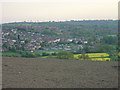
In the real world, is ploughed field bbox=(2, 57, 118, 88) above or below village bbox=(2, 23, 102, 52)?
below

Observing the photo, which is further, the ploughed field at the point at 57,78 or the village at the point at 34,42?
the village at the point at 34,42

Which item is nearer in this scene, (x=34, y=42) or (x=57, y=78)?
(x=57, y=78)

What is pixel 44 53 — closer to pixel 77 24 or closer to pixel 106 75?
pixel 106 75

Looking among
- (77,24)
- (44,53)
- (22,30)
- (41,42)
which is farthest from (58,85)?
(77,24)

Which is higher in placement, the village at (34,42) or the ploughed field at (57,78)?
the village at (34,42)

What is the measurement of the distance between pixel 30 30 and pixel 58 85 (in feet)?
65.4

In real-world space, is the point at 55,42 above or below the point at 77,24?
below

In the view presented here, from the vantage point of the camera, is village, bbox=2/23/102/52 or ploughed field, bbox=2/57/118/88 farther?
village, bbox=2/23/102/52

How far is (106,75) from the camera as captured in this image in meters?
→ 6.43

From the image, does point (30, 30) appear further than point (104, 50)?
Yes

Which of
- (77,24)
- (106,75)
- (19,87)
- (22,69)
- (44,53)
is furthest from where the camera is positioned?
(77,24)

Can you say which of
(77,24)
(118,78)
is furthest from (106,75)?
(77,24)

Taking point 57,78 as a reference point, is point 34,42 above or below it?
above

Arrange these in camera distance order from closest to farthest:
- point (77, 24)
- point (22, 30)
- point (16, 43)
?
point (16, 43) < point (22, 30) < point (77, 24)
